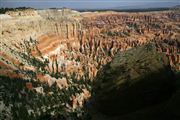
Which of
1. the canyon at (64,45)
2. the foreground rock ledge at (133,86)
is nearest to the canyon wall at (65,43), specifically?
the canyon at (64,45)

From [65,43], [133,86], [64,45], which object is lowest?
[64,45]

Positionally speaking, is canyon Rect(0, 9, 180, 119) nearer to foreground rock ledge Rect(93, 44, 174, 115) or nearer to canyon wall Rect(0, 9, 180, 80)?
canyon wall Rect(0, 9, 180, 80)

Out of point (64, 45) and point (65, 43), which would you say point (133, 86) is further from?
point (65, 43)

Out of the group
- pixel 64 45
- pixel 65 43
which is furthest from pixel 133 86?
pixel 65 43

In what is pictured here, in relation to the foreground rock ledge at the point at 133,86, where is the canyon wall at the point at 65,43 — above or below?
below

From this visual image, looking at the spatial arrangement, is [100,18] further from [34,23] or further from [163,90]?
[163,90]

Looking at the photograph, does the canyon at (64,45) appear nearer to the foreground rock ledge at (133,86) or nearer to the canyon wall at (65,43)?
the canyon wall at (65,43)
